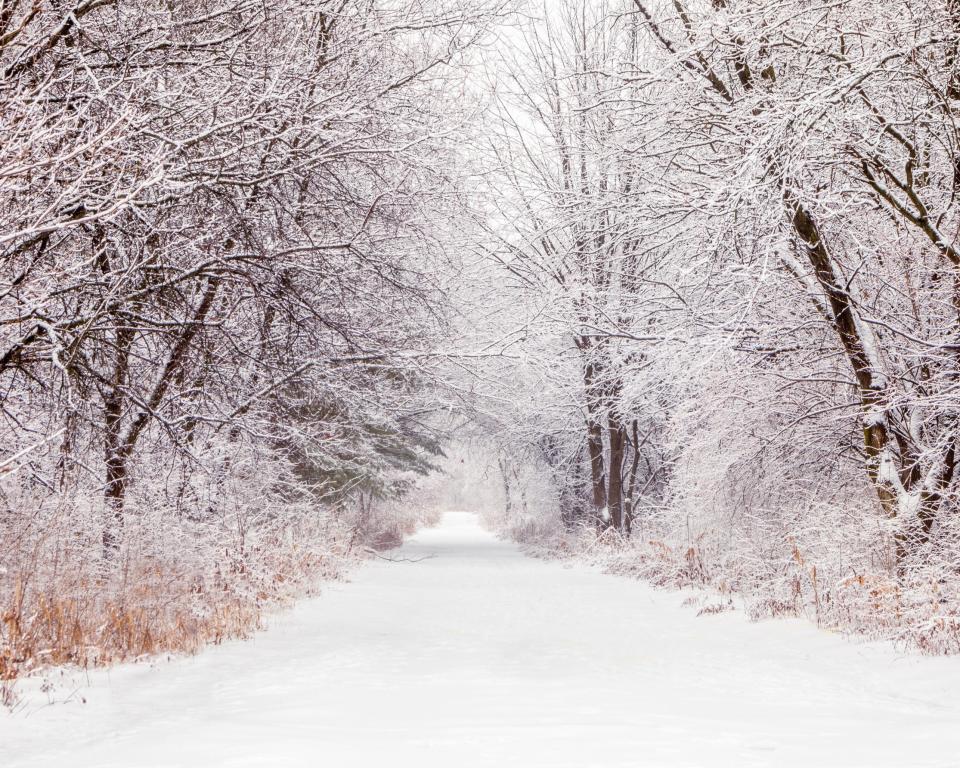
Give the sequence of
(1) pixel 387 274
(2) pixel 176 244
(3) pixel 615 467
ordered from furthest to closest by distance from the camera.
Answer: (3) pixel 615 467 → (1) pixel 387 274 → (2) pixel 176 244

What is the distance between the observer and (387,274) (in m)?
8.71

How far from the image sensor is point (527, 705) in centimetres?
497

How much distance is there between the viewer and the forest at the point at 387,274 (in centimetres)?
592

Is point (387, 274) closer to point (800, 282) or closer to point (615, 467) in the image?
point (800, 282)

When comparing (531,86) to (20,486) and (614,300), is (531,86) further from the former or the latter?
(20,486)

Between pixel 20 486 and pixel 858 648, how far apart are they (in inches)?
292

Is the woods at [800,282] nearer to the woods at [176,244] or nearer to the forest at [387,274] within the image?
the forest at [387,274]

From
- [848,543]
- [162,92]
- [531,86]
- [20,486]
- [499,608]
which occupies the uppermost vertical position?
[531,86]

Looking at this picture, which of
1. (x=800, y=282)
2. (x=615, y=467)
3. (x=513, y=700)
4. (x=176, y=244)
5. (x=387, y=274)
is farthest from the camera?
(x=615, y=467)

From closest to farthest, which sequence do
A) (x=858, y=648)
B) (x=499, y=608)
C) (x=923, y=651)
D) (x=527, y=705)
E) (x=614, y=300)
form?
1. (x=527, y=705)
2. (x=923, y=651)
3. (x=858, y=648)
4. (x=499, y=608)
5. (x=614, y=300)

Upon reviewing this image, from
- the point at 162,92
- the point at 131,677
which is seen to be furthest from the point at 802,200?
the point at 131,677

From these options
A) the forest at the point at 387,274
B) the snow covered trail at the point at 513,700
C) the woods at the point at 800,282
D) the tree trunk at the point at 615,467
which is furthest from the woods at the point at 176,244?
the tree trunk at the point at 615,467

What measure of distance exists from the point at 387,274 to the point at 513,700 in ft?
15.9

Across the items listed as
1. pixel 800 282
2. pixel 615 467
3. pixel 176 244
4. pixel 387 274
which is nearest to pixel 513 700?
pixel 176 244
